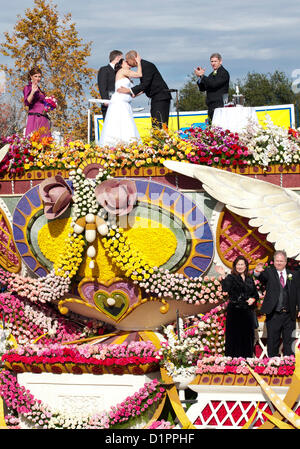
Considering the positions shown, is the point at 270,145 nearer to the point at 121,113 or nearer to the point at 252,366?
the point at 121,113

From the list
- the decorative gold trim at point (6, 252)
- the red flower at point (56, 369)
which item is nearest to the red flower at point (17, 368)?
the red flower at point (56, 369)

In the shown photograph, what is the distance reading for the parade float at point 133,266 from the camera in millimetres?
9891

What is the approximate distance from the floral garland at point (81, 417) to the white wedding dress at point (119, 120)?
13.0 feet

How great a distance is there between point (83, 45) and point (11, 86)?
9.54 feet

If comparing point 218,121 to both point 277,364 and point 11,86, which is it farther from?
point 11,86

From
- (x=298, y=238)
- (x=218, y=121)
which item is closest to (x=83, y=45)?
(x=218, y=121)

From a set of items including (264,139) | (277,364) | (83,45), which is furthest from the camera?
(83,45)

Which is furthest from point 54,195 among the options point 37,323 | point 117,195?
point 37,323

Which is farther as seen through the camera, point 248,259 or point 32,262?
point 32,262

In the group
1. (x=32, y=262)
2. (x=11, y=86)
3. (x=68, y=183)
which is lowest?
(x=32, y=262)

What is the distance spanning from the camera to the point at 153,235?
1088cm

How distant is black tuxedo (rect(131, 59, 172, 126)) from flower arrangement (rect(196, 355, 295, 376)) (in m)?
4.61

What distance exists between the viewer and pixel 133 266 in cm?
1082

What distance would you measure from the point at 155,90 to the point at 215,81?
1.02m
